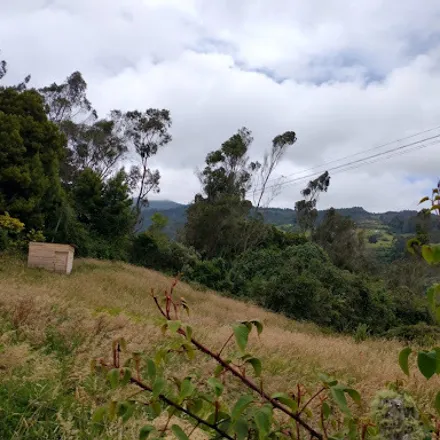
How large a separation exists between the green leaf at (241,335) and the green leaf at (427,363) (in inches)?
A: 13.2

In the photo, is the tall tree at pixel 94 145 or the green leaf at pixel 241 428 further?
the tall tree at pixel 94 145

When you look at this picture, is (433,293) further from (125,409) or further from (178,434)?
(125,409)

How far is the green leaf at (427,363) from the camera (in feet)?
2.48

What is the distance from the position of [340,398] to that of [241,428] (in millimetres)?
226


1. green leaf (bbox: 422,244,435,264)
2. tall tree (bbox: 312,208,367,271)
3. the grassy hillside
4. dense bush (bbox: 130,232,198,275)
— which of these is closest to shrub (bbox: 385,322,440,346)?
the grassy hillside

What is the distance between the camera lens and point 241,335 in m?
0.88

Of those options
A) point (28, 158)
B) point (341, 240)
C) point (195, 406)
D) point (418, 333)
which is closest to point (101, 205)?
point (28, 158)

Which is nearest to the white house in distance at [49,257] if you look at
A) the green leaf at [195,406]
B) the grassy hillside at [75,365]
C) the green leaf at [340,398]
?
the grassy hillside at [75,365]

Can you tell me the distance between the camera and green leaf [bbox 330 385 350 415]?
2.84ft

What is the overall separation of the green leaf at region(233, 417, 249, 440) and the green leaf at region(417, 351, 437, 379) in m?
0.39

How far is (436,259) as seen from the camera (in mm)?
867

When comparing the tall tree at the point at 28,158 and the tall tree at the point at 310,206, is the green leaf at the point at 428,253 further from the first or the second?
the tall tree at the point at 310,206

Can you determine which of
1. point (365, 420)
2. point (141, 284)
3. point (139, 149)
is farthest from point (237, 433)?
point (139, 149)

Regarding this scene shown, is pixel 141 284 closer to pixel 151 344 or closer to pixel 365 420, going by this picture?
pixel 151 344
